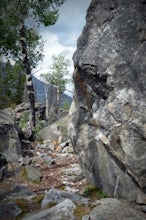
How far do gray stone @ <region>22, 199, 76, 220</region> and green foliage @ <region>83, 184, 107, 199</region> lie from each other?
1738 millimetres

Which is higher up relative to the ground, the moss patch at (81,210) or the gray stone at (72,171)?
the gray stone at (72,171)

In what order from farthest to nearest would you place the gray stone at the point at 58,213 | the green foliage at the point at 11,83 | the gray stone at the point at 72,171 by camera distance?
the green foliage at the point at 11,83
the gray stone at the point at 72,171
the gray stone at the point at 58,213

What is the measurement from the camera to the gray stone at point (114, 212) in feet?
32.8

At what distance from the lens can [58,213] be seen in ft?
34.2

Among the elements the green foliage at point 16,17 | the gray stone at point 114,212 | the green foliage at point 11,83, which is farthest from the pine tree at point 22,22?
the green foliage at point 11,83

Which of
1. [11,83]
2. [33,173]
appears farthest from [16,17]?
[11,83]

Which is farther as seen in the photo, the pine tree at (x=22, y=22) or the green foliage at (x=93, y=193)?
the pine tree at (x=22, y=22)

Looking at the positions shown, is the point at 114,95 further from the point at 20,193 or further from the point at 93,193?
the point at 20,193

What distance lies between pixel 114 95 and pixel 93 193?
4.27 metres

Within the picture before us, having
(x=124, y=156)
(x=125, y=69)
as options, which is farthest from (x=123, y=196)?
(x=125, y=69)

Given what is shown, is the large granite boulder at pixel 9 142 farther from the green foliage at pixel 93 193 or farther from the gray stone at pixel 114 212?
the gray stone at pixel 114 212

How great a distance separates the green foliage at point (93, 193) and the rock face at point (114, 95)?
221mm

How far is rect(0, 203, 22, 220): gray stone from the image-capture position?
11.1m

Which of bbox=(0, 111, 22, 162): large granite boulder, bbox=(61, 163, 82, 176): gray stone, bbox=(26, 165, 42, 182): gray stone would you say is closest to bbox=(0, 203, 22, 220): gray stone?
bbox=(26, 165, 42, 182): gray stone
